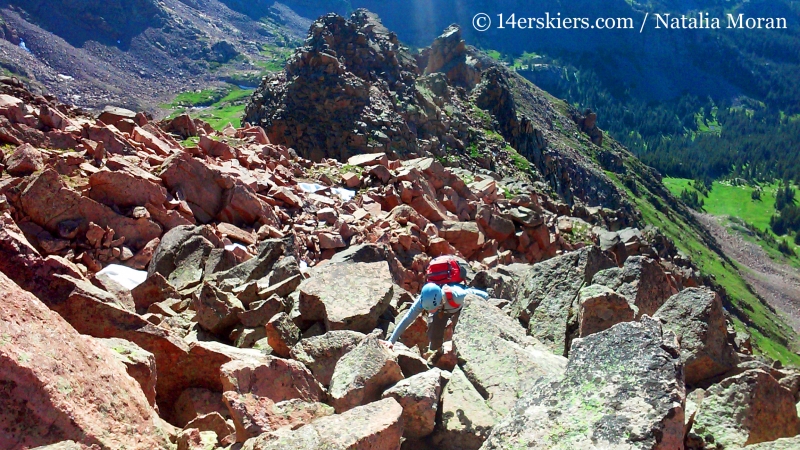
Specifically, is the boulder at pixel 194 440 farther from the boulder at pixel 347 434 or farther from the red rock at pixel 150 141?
the red rock at pixel 150 141

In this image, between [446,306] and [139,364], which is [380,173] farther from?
[139,364]

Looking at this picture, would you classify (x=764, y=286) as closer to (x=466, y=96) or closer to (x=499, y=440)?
(x=466, y=96)

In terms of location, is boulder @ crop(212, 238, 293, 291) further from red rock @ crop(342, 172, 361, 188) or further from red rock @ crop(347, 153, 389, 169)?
red rock @ crop(347, 153, 389, 169)

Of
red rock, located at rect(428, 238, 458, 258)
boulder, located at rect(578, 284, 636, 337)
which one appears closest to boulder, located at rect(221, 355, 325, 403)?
boulder, located at rect(578, 284, 636, 337)

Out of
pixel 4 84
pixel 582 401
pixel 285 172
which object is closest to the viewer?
pixel 582 401

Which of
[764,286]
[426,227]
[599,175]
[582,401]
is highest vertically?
[582,401]

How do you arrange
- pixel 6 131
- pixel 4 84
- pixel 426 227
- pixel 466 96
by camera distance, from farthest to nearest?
pixel 466 96 → pixel 426 227 → pixel 4 84 → pixel 6 131

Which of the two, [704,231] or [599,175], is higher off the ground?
[599,175]

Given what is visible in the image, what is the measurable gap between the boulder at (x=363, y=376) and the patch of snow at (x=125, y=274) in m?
11.4

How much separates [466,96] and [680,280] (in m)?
50.2

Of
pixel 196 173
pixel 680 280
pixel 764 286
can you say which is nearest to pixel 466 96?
pixel 680 280

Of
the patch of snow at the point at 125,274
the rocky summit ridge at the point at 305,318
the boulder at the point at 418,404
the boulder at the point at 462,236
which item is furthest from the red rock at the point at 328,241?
the boulder at the point at 418,404

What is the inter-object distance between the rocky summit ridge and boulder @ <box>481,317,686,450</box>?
2cm

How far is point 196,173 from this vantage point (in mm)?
23859
